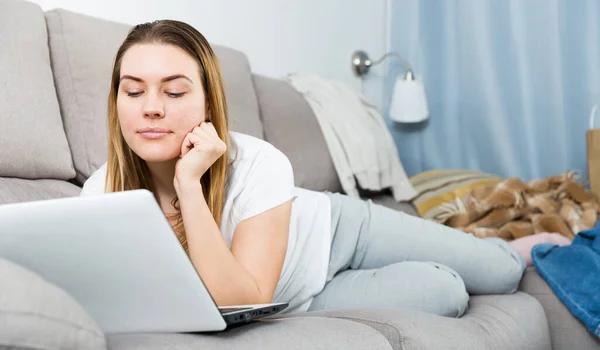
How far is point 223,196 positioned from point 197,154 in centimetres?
15

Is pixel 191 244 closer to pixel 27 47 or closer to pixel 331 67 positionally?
pixel 27 47

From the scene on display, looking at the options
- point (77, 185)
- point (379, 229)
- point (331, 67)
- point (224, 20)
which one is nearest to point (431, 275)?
point (379, 229)

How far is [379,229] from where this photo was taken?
5.85 ft

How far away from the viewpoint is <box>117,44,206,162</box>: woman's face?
1.24 m

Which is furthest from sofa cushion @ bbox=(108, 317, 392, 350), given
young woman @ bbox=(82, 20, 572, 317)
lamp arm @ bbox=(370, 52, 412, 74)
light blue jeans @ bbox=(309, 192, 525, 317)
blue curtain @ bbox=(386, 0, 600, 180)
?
lamp arm @ bbox=(370, 52, 412, 74)

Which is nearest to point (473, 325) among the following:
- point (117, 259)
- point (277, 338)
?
point (277, 338)

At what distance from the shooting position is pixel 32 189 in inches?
62.2

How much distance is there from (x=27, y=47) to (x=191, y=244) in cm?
78

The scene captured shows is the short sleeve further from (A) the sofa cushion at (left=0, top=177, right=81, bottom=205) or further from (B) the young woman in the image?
(A) the sofa cushion at (left=0, top=177, right=81, bottom=205)

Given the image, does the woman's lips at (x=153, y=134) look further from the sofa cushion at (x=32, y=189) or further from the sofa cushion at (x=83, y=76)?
the sofa cushion at (x=83, y=76)

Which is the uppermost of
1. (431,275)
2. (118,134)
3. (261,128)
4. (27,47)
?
(27,47)

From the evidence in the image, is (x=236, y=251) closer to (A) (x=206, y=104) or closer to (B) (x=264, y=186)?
(B) (x=264, y=186)

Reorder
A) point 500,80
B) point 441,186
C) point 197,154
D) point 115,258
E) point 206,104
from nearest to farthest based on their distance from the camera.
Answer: point 115,258 → point 197,154 → point 206,104 → point 441,186 → point 500,80

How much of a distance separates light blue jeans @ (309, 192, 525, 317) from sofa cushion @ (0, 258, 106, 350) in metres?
0.87
